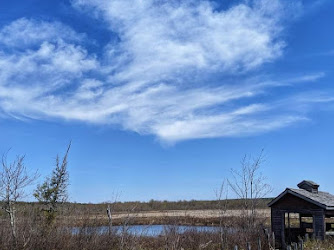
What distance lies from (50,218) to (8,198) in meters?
4.75

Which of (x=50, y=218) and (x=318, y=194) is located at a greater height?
Answer: (x=318, y=194)

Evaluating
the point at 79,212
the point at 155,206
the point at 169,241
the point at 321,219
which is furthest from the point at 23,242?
the point at 155,206

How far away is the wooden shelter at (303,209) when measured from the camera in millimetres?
21750

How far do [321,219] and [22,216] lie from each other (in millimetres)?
15445

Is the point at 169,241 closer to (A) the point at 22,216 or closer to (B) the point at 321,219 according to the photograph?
(A) the point at 22,216

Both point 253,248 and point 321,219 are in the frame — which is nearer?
point 253,248

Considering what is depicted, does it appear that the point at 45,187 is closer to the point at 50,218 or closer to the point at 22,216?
the point at 50,218

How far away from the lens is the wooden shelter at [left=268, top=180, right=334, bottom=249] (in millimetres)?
21750

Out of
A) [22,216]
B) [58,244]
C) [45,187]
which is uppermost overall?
[45,187]

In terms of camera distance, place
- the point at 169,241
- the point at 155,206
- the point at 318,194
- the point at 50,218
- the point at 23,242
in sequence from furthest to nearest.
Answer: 1. the point at 155,206
2. the point at 318,194
3. the point at 50,218
4. the point at 169,241
5. the point at 23,242

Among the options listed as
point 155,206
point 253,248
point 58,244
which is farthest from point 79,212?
point 155,206

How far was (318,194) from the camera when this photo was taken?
24156mm

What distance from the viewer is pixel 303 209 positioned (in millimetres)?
22609

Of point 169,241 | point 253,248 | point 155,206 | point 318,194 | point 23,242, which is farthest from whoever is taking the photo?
point 155,206
